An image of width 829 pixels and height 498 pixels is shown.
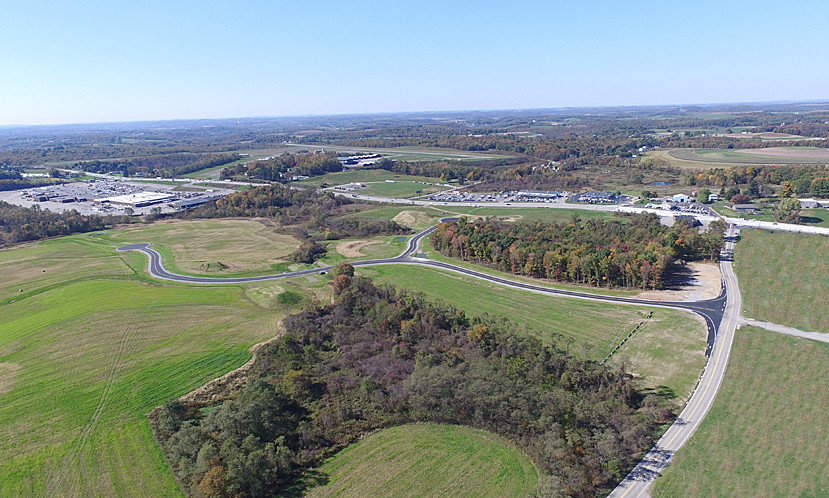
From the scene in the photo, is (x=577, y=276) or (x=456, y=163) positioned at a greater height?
(x=456, y=163)

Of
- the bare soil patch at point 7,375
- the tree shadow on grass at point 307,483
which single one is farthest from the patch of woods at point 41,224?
the tree shadow on grass at point 307,483

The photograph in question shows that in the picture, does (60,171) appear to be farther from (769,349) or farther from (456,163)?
(769,349)

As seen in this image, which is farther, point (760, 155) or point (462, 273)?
point (760, 155)

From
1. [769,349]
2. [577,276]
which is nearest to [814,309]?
[769,349]

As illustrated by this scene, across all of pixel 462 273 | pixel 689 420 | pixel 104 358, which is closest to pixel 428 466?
pixel 689 420

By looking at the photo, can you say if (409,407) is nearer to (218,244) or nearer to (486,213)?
(218,244)

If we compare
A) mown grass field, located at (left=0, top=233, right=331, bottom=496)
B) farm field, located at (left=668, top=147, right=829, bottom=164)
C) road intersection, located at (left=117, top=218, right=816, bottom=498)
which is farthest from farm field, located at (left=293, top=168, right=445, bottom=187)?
farm field, located at (left=668, top=147, right=829, bottom=164)
